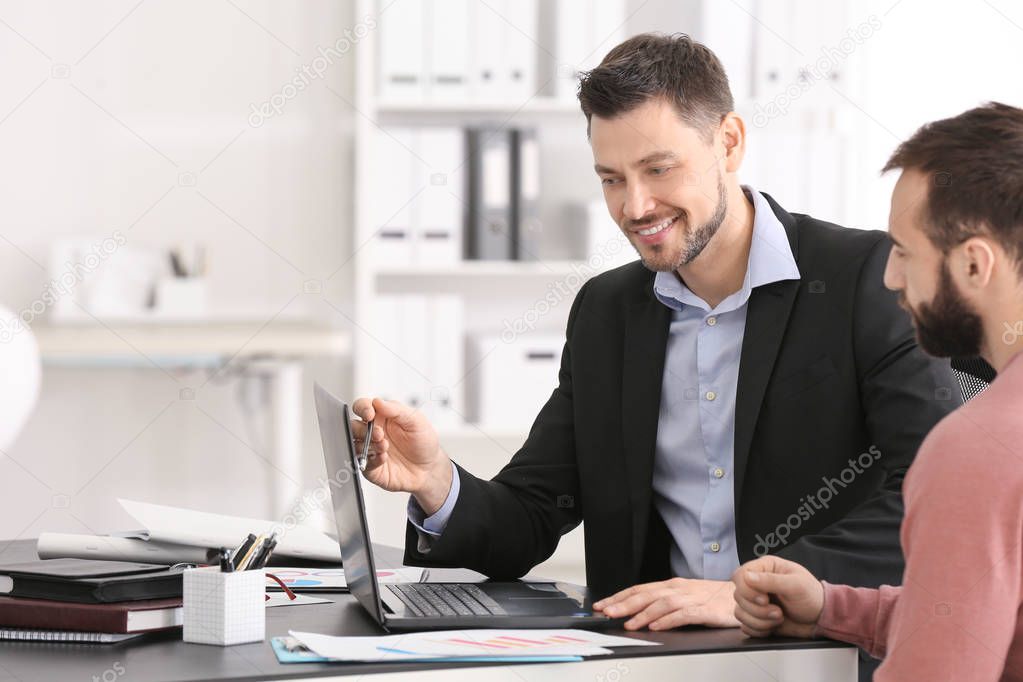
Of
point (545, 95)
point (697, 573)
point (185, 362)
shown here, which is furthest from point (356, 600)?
point (545, 95)

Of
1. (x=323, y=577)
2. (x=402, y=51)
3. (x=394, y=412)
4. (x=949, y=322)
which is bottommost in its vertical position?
(x=323, y=577)

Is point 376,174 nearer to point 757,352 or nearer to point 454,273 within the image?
point 454,273

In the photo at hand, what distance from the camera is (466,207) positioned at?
10.0 feet

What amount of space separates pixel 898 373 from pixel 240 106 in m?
2.35

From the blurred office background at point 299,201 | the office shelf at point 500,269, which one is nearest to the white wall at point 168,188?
the blurred office background at point 299,201

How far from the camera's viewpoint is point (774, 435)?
148 cm

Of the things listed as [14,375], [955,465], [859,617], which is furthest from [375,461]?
[14,375]

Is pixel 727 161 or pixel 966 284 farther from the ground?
pixel 727 161

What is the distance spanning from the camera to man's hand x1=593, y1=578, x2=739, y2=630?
1142 mm

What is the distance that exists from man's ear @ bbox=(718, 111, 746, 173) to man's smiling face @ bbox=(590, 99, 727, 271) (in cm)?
6

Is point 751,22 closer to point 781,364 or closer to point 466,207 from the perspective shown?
point 466,207

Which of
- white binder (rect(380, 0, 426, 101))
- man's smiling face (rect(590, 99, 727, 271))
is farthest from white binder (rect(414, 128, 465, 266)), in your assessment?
man's smiling face (rect(590, 99, 727, 271))

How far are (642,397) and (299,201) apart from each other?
1956 mm

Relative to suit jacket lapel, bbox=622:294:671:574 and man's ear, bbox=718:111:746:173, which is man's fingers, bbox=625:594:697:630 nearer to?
suit jacket lapel, bbox=622:294:671:574
